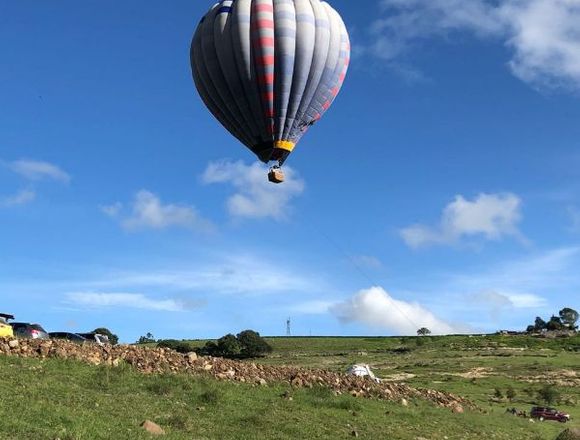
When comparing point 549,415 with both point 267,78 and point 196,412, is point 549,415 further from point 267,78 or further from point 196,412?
point 267,78

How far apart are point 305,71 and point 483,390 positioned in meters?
36.3

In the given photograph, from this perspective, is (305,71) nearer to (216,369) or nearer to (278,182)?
(278,182)

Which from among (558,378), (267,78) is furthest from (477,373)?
(267,78)

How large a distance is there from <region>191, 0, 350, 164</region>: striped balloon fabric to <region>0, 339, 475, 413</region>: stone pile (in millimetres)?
13252

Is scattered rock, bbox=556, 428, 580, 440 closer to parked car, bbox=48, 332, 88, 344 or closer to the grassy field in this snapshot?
the grassy field

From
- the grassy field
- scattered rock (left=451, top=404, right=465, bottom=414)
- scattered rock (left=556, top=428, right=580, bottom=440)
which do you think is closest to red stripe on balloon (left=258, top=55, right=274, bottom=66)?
the grassy field

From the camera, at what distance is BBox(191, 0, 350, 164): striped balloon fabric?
36.8 m

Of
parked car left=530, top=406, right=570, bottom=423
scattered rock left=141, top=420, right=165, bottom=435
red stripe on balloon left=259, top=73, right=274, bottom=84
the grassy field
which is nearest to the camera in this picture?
the grassy field

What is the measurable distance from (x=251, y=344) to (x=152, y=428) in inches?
3679

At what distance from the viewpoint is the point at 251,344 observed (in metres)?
112

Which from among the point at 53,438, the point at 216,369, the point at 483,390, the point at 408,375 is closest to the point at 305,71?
the point at 216,369

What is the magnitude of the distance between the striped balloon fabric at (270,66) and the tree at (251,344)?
7444cm

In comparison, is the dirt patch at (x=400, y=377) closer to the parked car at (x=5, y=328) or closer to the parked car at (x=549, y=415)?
the parked car at (x=549, y=415)

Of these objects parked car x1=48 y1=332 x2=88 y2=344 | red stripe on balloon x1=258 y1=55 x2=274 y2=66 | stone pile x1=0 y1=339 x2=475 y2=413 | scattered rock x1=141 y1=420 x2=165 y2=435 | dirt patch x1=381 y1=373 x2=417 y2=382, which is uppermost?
red stripe on balloon x1=258 y1=55 x2=274 y2=66
